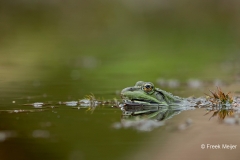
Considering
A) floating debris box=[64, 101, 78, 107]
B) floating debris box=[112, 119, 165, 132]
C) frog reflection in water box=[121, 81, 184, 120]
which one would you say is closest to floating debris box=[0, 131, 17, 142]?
floating debris box=[112, 119, 165, 132]

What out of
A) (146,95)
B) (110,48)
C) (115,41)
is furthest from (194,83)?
(115,41)

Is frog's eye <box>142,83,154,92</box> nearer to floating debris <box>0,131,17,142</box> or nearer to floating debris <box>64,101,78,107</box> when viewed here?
floating debris <box>64,101,78,107</box>

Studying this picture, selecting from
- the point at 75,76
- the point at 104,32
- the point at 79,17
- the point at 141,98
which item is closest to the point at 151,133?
the point at 141,98

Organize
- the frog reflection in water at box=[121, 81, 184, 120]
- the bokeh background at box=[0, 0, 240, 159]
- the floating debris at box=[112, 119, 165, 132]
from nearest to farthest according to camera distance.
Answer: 1. the floating debris at box=[112, 119, 165, 132]
2. the frog reflection in water at box=[121, 81, 184, 120]
3. the bokeh background at box=[0, 0, 240, 159]

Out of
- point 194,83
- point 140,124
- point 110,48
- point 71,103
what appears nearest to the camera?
point 140,124

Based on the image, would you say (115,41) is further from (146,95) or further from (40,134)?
(40,134)

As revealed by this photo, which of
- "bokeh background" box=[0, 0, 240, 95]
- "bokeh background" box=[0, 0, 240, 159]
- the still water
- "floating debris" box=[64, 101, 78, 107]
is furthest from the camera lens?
"bokeh background" box=[0, 0, 240, 95]

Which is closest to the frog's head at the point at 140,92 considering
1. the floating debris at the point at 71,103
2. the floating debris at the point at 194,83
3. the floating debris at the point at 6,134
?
the floating debris at the point at 71,103
